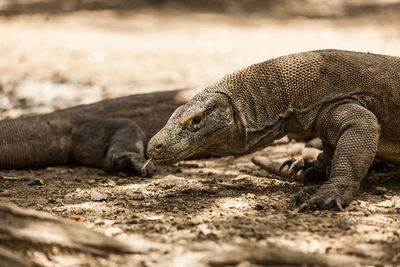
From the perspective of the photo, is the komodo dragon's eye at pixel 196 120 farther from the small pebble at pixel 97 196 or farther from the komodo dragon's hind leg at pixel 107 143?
the komodo dragon's hind leg at pixel 107 143

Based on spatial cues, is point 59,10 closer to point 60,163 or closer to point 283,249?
point 60,163

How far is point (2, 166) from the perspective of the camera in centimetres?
454

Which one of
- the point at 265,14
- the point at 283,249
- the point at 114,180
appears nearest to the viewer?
the point at 283,249

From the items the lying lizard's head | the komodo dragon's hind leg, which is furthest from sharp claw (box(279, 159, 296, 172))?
the komodo dragon's hind leg

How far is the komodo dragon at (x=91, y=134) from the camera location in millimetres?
4566

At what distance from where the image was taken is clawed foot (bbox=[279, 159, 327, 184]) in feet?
12.9

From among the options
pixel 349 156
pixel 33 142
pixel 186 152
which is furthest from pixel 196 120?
pixel 33 142

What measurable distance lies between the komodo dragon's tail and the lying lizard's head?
1778 mm

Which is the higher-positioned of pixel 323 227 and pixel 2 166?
pixel 323 227

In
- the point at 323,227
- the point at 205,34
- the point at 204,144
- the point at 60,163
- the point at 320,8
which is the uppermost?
the point at 320,8

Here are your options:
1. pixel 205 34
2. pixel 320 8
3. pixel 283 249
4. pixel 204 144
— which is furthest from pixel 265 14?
pixel 283 249

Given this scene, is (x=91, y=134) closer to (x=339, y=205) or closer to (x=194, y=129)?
(x=194, y=129)

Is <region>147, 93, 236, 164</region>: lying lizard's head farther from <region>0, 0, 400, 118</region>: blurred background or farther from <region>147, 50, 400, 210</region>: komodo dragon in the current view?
<region>0, 0, 400, 118</region>: blurred background

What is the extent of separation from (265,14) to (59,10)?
19.5 feet
